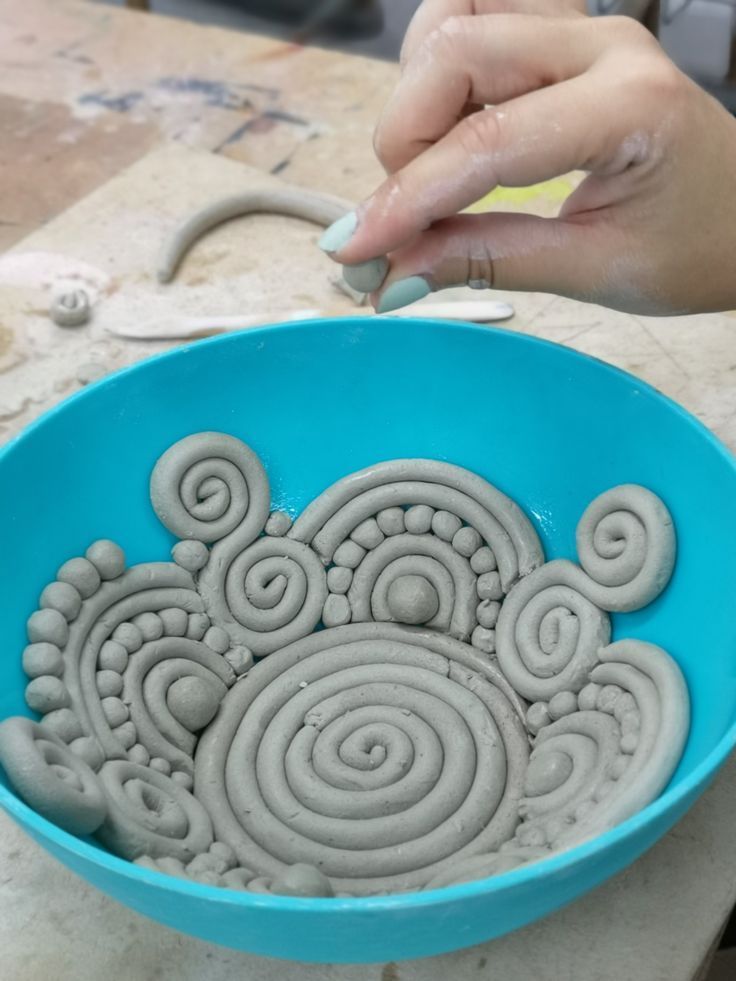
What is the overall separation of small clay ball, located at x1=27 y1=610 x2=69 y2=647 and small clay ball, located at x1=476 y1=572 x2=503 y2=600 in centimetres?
29

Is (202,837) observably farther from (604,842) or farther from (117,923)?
(604,842)

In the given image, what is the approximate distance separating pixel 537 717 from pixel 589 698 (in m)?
Result: 0.04

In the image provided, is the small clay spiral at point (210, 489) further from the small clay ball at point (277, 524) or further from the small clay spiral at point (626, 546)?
the small clay spiral at point (626, 546)

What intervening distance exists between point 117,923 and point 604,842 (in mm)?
290

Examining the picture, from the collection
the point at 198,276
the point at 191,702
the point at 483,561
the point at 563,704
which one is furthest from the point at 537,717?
the point at 198,276

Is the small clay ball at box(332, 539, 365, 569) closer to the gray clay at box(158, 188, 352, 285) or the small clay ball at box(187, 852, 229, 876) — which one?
the small clay ball at box(187, 852, 229, 876)

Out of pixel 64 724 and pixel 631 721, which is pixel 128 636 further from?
pixel 631 721

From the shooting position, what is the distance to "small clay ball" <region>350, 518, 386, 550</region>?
31.9 inches

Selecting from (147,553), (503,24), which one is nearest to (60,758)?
(147,553)

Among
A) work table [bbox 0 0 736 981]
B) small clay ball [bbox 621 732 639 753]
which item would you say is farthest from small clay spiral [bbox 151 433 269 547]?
small clay ball [bbox 621 732 639 753]

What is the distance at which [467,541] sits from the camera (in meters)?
0.80

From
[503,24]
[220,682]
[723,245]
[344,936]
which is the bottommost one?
[220,682]

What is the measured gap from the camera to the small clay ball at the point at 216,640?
0.77m

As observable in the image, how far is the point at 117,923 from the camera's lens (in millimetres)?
606
